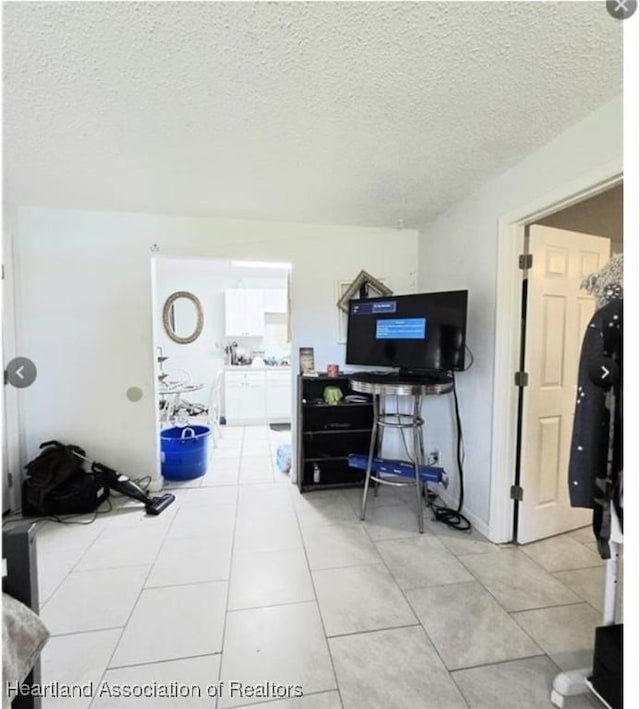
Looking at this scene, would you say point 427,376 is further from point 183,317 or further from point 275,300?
point 183,317

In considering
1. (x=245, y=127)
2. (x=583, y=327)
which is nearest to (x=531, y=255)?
(x=583, y=327)

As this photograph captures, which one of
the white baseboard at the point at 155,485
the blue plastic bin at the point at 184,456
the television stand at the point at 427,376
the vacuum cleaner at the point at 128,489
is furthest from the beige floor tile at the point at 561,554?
the white baseboard at the point at 155,485

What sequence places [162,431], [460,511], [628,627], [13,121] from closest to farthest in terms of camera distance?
1. [628,627]
2. [13,121]
3. [460,511]
4. [162,431]

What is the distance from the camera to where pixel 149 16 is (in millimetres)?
1259

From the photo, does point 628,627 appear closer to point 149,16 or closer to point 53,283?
point 149,16

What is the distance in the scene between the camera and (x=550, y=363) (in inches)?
95.9

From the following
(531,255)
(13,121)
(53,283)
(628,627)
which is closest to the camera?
(628,627)

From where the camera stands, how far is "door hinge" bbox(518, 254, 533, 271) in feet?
7.75

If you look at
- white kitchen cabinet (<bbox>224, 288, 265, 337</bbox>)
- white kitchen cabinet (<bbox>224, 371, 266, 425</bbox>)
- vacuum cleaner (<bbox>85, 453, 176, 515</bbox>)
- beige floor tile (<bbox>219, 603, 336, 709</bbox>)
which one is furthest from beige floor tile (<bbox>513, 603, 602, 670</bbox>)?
white kitchen cabinet (<bbox>224, 288, 265, 337</bbox>)

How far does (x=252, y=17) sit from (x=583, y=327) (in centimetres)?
248

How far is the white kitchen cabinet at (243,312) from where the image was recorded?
18.7 ft

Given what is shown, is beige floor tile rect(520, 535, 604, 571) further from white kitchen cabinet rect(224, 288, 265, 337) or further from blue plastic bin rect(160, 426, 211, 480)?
white kitchen cabinet rect(224, 288, 265, 337)

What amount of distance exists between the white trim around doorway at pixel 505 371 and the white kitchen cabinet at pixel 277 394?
11.2ft

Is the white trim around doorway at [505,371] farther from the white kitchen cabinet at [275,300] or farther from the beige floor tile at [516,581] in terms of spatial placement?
the white kitchen cabinet at [275,300]
